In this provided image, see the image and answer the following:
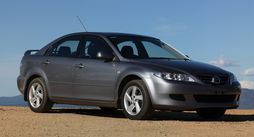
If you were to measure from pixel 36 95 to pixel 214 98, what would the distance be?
3.63m

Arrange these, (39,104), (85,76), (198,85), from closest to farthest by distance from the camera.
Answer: (198,85), (85,76), (39,104)

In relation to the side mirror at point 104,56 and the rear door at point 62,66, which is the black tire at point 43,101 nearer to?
the rear door at point 62,66

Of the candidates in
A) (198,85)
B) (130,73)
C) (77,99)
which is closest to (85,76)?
(77,99)

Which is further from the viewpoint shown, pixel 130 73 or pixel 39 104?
pixel 39 104

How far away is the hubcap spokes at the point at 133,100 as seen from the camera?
9891 mm

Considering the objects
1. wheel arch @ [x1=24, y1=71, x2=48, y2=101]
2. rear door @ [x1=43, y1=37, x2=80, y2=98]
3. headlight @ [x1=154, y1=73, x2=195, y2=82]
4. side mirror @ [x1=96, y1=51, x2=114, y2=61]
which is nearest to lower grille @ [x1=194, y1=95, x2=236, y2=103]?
headlight @ [x1=154, y1=73, x2=195, y2=82]

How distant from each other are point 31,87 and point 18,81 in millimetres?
665

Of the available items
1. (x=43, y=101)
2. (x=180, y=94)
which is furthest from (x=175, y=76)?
(x=43, y=101)

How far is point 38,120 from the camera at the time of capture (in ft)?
32.0

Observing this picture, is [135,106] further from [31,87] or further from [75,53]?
[31,87]

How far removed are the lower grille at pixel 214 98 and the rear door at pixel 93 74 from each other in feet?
4.86

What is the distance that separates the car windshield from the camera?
10.6 meters

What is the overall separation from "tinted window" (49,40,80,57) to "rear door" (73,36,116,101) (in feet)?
0.67

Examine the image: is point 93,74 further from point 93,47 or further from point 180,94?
point 180,94
